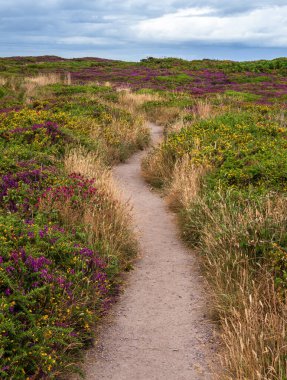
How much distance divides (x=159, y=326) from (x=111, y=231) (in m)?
2.01

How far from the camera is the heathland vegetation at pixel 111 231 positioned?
377 centimetres

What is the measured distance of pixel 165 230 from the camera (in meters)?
7.80

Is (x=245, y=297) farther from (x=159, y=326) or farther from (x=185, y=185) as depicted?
(x=185, y=185)

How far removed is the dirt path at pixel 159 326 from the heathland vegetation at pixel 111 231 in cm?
22

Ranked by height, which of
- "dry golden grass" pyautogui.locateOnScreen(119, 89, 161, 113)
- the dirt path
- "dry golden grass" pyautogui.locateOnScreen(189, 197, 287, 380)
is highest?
"dry golden grass" pyautogui.locateOnScreen(119, 89, 161, 113)

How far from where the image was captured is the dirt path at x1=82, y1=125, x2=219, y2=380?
4.11m

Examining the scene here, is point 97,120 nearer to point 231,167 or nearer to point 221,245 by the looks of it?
point 231,167

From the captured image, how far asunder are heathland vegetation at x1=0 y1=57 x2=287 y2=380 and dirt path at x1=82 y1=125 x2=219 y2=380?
225 mm

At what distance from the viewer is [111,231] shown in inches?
255

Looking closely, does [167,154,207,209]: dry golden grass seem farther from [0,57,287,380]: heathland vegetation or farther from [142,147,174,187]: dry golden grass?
[142,147,174,187]: dry golden grass

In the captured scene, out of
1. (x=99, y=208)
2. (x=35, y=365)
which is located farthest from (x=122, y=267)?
(x=35, y=365)

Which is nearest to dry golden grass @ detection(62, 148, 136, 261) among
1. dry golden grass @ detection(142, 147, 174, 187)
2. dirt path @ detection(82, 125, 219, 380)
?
dirt path @ detection(82, 125, 219, 380)

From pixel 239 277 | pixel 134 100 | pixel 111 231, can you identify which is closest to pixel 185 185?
pixel 111 231

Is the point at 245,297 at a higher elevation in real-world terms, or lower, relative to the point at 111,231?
lower
